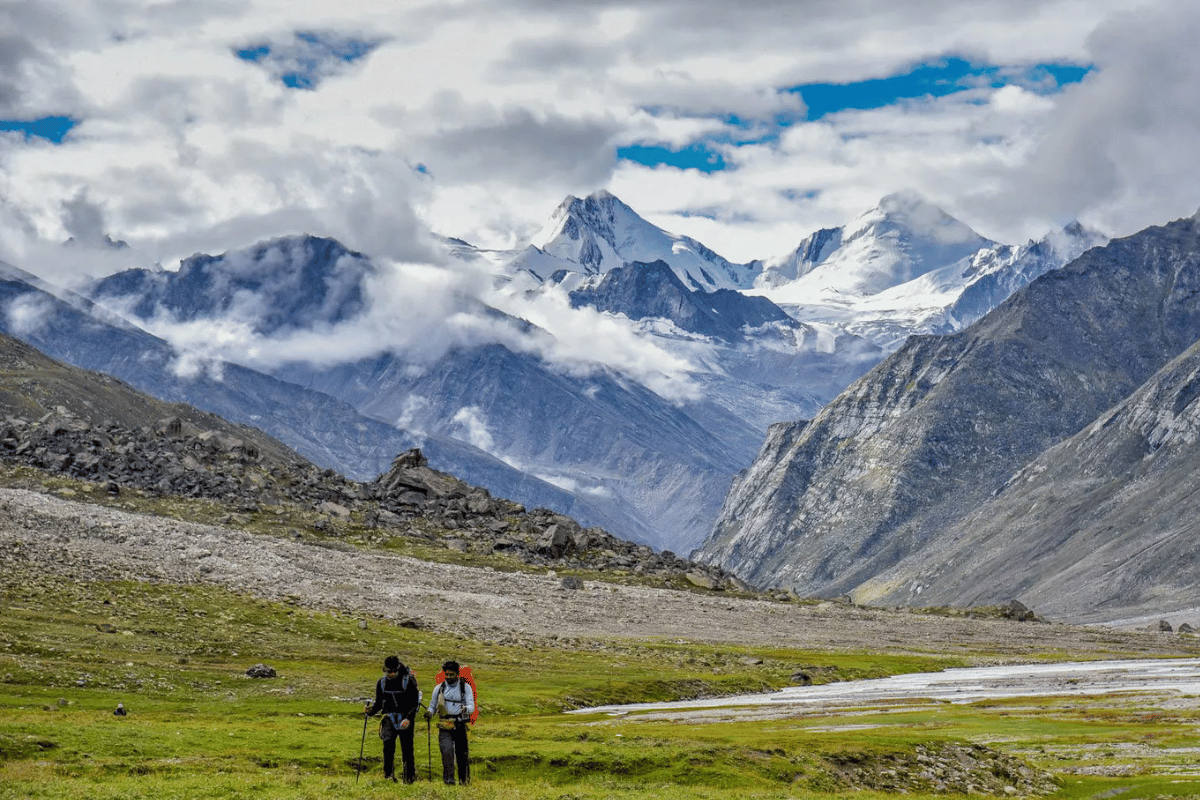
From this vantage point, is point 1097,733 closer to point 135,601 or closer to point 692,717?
point 692,717

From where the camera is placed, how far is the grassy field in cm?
4478

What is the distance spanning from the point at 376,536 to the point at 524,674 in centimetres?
8963

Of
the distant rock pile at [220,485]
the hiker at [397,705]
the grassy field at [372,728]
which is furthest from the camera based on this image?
the distant rock pile at [220,485]

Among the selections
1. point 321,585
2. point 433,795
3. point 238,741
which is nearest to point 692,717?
point 238,741

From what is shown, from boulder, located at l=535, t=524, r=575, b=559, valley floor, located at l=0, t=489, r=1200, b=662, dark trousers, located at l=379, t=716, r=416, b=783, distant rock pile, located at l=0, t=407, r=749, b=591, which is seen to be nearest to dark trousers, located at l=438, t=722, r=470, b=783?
dark trousers, located at l=379, t=716, r=416, b=783

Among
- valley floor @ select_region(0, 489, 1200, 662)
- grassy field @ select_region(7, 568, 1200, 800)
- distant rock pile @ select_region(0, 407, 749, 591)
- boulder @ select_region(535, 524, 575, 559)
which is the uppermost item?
distant rock pile @ select_region(0, 407, 749, 591)

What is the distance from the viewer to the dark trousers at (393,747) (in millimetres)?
42938

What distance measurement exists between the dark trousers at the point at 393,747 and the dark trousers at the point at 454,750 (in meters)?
1.01

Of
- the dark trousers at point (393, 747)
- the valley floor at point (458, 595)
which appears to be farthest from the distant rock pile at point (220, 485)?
the dark trousers at point (393, 747)

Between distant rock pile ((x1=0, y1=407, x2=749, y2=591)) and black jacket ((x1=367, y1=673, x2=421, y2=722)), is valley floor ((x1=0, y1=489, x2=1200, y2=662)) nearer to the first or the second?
distant rock pile ((x1=0, y1=407, x2=749, y2=591))

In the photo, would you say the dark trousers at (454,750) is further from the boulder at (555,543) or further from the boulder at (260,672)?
the boulder at (555,543)

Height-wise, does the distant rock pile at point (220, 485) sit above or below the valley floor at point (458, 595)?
above

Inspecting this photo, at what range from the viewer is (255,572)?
133 metres

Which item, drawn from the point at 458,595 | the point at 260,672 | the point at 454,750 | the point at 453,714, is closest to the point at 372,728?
the point at 454,750
